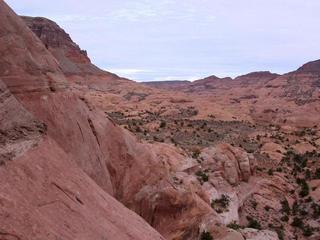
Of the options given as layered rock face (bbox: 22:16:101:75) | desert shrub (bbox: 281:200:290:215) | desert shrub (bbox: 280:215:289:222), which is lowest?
desert shrub (bbox: 280:215:289:222)

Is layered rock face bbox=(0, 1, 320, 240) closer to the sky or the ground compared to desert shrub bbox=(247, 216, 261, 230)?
closer to the sky

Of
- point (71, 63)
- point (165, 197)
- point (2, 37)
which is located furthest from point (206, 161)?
point (71, 63)

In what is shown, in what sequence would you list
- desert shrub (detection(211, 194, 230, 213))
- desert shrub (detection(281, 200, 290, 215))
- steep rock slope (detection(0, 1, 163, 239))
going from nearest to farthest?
steep rock slope (detection(0, 1, 163, 239))
desert shrub (detection(211, 194, 230, 213))
desert shrub (detection(281, 200, 290, 215))

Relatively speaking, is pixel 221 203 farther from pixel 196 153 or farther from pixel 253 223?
pixel 196 153

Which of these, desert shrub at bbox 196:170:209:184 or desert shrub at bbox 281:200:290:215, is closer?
desert shrub at bbox 196:170:209:184

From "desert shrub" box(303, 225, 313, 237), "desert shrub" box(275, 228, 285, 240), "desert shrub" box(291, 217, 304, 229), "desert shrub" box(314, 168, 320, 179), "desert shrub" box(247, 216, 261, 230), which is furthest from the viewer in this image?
"desert shrub" box(314, 168, 320, 179)

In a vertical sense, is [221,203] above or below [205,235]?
below

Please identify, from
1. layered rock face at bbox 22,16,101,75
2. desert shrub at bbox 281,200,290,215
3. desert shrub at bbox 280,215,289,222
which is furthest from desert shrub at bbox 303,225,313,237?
layered rock face at bbox 22,16,101,75

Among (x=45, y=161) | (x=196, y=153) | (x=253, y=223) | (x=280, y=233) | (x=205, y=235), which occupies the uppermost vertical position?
(x=45, y=161)

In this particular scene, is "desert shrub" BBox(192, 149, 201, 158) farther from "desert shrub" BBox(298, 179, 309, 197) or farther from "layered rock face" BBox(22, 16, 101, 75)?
"layered rock face" BBox(22, 16, 101, 75)

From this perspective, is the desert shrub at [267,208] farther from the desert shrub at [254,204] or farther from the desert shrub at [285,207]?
the desert shrub at [285,207]

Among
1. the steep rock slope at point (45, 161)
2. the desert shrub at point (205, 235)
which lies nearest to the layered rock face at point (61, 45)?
the desert shrub at point (205, 235)

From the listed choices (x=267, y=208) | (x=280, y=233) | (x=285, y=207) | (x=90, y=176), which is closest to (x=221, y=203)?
(x=280, y=233)

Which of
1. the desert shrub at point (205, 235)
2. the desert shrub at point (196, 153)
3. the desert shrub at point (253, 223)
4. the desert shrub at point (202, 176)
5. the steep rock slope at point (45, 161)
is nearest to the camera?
the steep rock slope at point (45, 161)
